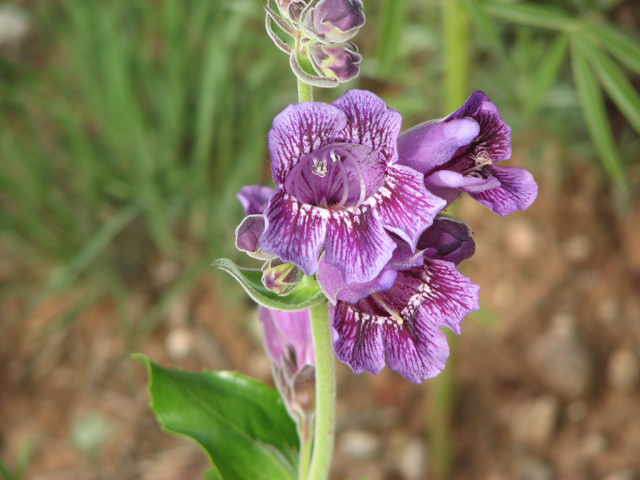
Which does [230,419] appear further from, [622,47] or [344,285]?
[622,47]

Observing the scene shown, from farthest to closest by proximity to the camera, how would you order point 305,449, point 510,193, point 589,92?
point 589,92 → point 305,449 → point 510,193

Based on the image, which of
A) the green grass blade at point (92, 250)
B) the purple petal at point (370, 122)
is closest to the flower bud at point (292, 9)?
the purple petal at point (370, 122)

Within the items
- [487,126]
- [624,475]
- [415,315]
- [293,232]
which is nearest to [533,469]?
[624,475]

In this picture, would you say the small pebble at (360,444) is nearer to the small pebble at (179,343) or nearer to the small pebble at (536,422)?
the small pebble at (536,422)

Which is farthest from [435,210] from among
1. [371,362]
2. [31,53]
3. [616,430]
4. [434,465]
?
[31,53]

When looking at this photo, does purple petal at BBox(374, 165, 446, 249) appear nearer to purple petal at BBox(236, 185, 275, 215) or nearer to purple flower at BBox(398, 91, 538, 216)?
purple flower at BBox(398, 91, 538, 216)

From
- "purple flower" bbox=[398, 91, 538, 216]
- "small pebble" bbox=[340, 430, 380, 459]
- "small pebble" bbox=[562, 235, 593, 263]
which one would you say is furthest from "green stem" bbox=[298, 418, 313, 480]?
"small pebble" bbox=[562, 235, 593, 263]
